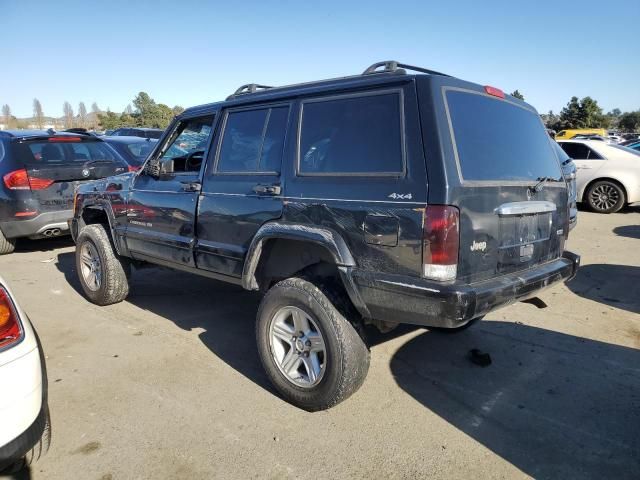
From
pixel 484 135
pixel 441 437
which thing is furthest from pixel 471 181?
pixel 441 437

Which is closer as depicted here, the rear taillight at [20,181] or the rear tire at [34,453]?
the rear tire at [34,453]

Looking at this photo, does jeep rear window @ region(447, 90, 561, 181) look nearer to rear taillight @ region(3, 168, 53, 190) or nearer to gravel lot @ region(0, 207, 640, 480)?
gravel lot @ region(0, 207, 640, 480)

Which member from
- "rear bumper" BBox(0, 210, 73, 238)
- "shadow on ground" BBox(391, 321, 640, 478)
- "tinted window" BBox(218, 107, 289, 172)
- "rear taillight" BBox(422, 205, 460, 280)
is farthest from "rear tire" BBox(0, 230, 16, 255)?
"rear taillight" BBox(422, 205, 460, 280)

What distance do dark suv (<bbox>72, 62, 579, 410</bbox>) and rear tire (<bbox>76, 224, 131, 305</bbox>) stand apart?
4.25 feet

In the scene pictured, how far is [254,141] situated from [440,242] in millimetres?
1729

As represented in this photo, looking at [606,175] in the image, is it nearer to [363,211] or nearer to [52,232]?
[363,211]

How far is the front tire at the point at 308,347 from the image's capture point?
288 cm

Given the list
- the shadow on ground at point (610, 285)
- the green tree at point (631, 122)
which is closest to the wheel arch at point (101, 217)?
the shadow on ground at point (610, 285)

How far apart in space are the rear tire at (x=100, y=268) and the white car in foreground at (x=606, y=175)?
10132mm

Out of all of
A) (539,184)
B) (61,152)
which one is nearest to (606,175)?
(539,184)

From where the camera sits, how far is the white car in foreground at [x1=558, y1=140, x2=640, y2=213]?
10625 mm

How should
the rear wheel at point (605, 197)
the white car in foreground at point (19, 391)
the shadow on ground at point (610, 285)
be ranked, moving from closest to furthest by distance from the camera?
the white car in foreground at point (19, 391) → the shadow on ground at point (610, 285) → the rear wheel at point (605, 197)

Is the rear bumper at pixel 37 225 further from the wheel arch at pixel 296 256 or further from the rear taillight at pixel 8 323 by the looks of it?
the rear taillight at pixel 8 323

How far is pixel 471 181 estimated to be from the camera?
2.66 metres
